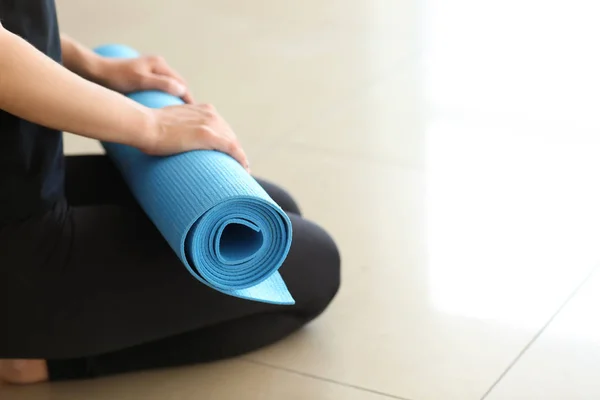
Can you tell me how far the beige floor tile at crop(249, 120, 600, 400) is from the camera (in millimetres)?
1793

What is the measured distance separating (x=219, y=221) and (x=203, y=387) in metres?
0.44

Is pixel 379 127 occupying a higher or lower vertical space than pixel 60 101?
lower

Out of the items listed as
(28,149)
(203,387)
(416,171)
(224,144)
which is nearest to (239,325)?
(203,387)

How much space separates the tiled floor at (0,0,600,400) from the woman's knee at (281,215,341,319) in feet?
0.29

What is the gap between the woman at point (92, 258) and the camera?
57.7 inches

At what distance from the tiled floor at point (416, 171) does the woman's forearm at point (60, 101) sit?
507 millimetres

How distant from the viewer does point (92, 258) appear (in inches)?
64.2

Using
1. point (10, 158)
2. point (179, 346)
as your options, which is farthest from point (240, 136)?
point (10, 158)

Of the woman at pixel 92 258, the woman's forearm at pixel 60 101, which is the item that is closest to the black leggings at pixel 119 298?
the woman at pixel 92 258

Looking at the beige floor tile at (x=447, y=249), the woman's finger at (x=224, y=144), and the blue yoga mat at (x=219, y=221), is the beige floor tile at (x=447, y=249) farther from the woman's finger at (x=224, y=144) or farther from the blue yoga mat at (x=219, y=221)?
the woman's finger at (x=224, y=144)

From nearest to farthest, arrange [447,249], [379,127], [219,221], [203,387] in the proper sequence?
[219,221]
[203,387]
[447,249]
[379,127]

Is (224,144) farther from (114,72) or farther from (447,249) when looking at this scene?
(447,249)

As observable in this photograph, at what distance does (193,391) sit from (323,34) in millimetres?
2168

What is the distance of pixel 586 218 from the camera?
223cm
